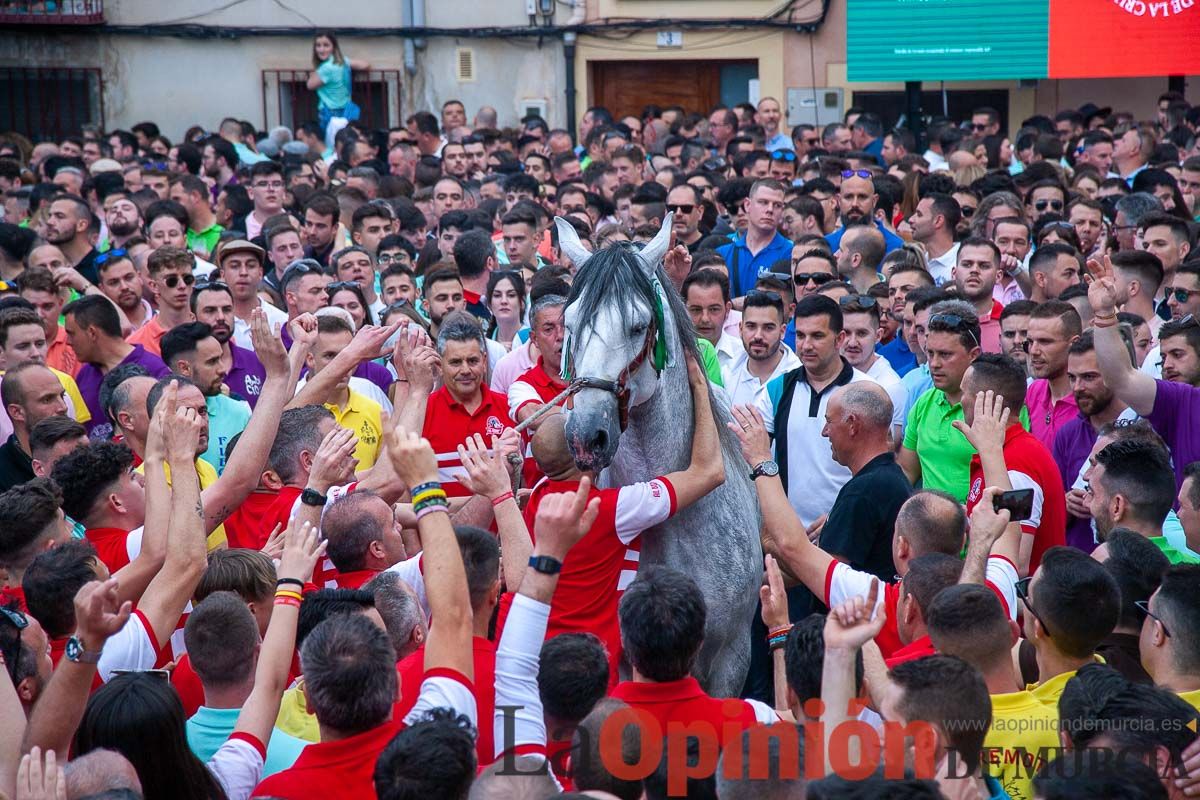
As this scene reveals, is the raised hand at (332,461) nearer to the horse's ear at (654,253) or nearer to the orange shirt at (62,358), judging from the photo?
the horse's ear at (654,253)

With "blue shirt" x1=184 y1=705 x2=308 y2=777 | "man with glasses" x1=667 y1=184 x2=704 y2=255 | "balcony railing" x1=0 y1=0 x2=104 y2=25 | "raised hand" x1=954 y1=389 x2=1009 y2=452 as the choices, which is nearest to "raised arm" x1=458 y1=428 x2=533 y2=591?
"blue shirt" x1=184 y1=705 x2=308 y2=777

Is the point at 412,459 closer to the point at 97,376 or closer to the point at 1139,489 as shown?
the point at 1139,489

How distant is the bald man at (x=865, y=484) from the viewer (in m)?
5.50

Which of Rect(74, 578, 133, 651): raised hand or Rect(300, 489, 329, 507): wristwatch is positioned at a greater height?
Rect(300, 489, 329, 507): wristwatch

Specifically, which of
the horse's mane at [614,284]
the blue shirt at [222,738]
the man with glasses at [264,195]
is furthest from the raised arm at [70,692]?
the man with glasses at [264,195]

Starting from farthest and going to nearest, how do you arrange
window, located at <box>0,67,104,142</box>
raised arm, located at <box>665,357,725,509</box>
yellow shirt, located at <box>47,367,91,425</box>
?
1. window, located at <box>0,67,104,142</box>
2. yellow shirt, located at <box>47,367,91,425</box>
3. raised arm, located at <box>665,357,725,509</box>

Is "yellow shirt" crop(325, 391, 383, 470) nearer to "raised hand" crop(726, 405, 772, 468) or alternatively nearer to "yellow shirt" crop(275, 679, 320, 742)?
"raised hand" crop(726, 405, 772, 468)

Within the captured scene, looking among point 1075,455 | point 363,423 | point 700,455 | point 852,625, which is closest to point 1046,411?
point 1075,455

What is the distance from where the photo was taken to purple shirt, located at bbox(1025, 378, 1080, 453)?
6.79 metres

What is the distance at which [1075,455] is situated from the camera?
6.47 m

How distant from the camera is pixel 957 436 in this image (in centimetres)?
631

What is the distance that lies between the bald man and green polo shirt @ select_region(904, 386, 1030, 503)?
1.91ft

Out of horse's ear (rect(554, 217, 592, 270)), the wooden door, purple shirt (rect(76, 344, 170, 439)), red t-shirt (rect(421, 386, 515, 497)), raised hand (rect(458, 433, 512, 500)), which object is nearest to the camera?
raised hand (rect(458, 433, 512, 500))

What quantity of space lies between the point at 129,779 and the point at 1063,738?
2.32 metres
